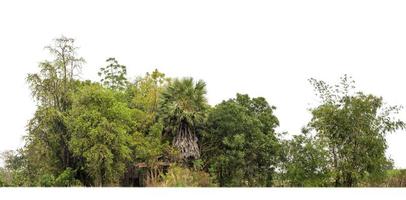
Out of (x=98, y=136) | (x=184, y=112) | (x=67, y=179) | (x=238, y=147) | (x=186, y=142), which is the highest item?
(x=184, y=112)

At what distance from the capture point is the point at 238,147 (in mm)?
28812

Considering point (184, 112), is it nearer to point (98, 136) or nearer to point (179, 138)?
point (179, 138)

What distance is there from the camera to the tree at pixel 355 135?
65.3 feet

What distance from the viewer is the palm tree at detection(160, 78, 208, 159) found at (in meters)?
27.5

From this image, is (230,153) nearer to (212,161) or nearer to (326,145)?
(212,161)

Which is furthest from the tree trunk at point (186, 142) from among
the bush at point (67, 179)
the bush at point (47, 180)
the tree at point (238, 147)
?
the bush at point (47, 180)

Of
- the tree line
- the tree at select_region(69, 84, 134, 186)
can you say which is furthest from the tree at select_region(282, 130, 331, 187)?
the tree at select_region(69, 84, 134, 186)

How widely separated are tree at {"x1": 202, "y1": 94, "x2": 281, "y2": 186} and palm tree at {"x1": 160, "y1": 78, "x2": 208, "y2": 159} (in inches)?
51.7

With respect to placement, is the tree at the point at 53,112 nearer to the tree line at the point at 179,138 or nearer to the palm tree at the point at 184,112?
the tree line at the point at 179,138

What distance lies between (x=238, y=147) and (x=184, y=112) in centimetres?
375

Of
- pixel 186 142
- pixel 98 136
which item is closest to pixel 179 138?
pixel 186 142

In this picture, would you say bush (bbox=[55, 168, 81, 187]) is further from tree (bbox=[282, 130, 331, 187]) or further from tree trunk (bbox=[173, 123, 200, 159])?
tree (bbox=[282, 130, 331, 187])

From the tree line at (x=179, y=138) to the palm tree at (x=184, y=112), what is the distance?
2.2 inches
